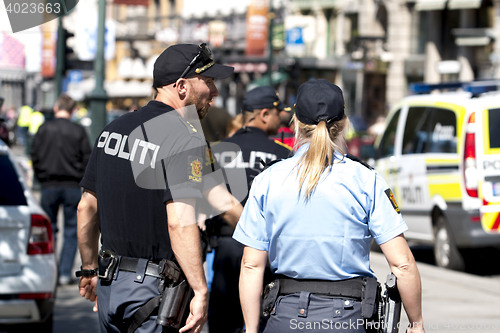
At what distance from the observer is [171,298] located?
3.18 metres

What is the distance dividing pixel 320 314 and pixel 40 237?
3.16 meters

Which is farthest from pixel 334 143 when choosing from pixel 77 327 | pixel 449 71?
pixel 449 71

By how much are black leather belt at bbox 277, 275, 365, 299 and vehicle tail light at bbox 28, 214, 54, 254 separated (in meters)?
2.96

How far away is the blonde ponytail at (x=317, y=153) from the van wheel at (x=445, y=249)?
608cm

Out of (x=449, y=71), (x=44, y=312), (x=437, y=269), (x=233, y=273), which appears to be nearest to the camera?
(x=233, y=273)

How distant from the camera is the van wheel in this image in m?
8.74

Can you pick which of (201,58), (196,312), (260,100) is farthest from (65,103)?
(196,312)

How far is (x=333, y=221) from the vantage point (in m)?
2.87

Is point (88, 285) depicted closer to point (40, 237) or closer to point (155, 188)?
point (155, 188)

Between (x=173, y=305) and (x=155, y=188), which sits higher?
(x=155, y=188)

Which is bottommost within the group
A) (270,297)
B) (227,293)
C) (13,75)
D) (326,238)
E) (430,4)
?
(227,293)

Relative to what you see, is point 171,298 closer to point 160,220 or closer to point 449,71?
point 160,220

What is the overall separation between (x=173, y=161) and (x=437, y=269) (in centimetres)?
660

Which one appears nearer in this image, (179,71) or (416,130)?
(179,71)
